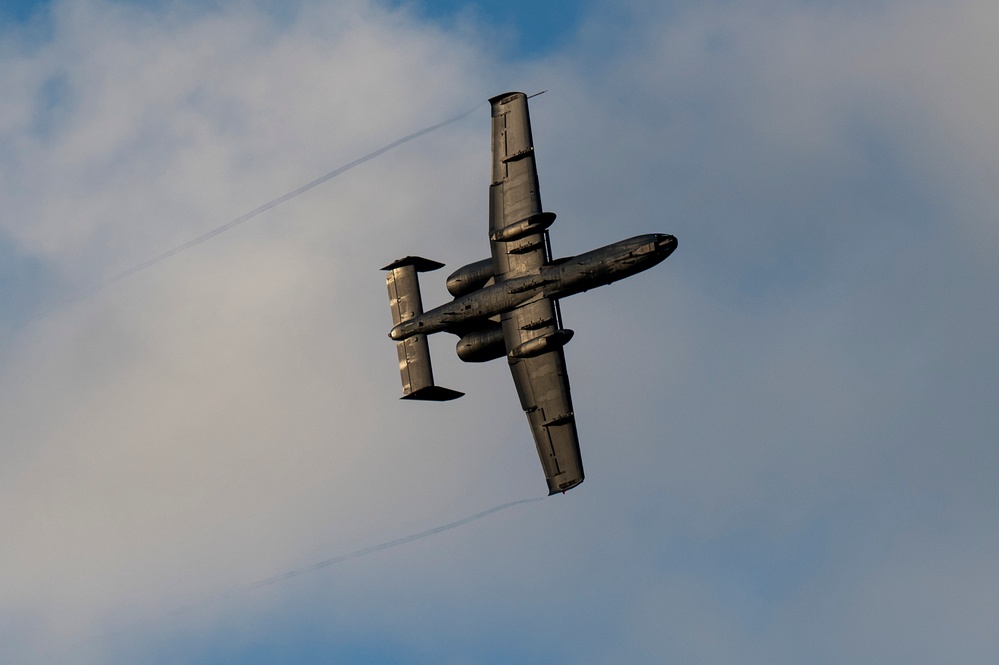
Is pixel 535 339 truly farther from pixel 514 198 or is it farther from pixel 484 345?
pixel 514 198

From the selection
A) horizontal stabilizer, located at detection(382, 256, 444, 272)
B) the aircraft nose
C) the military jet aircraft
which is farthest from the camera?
horizontal stabilizer, located at detection(382, 256, 444, 272)

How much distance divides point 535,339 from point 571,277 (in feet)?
12.1

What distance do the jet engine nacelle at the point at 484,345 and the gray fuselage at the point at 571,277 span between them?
2.81ft

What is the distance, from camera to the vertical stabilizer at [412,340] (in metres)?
89.2

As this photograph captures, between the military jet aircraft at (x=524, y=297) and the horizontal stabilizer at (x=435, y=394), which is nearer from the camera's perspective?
the military jet aircraft at (x=524, y=297)

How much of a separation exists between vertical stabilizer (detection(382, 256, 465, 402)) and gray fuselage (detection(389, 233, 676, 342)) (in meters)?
3.36

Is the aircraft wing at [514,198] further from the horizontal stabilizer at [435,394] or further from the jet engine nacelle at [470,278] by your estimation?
the horizontal stabilizer at [435,394]

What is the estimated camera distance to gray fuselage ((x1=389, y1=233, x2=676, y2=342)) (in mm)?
84750

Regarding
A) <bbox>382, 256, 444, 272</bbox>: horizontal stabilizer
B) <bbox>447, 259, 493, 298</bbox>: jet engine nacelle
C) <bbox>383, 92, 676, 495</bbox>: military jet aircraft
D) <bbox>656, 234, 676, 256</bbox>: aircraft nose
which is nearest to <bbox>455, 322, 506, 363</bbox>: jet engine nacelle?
<bbox>383, 92, 676, 495</bbox>: military jet aircraft

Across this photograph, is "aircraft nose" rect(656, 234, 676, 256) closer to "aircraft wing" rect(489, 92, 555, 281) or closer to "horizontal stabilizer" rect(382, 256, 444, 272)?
"aircraft wing" rect(489, 92, 555, 281)

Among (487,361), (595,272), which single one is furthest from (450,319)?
(595,272)

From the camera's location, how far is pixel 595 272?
3344 inches

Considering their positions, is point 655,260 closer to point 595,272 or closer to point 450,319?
point 595,272

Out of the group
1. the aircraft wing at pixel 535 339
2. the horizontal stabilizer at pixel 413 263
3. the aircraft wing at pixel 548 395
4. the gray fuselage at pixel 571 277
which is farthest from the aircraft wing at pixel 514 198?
the horizontal stabilizer at pixel 413 263
